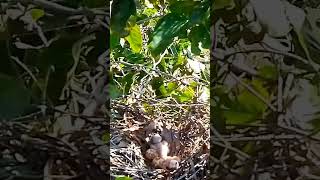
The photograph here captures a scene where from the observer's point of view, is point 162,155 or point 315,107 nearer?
point 315,107

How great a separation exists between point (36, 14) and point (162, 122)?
607mm

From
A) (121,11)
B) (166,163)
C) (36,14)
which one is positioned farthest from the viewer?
(166,163)

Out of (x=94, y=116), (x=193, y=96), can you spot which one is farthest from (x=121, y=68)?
(x=94, y=116)

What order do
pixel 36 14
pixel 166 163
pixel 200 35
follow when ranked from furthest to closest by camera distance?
pixel 166 163 < pixel 200 35 < pixel 36 14

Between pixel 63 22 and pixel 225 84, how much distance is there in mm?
225

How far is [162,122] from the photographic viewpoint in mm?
1468

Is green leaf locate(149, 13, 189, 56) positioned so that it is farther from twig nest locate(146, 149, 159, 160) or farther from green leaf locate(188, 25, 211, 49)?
twig nest locate(146, 149, 159, 160)

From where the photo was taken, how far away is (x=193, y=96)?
1.44 m

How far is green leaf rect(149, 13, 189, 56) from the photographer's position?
1084mm

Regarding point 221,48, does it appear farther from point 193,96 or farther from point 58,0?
point 193,96

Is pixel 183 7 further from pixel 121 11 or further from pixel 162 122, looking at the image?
pixel 162 122

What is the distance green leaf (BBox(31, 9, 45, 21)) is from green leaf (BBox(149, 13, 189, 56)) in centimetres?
23

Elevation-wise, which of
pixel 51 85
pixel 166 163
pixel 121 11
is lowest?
pixel 166 163

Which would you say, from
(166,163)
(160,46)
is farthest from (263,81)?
(166,163)
